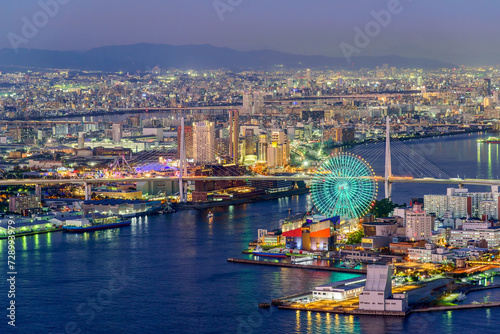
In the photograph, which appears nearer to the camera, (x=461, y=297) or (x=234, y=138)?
(x=461, y=297)

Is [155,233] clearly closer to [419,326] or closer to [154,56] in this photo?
[419,326]

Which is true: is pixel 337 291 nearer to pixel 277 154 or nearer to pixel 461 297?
pixel 461 297

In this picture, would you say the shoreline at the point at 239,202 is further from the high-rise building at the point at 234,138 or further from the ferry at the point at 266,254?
the ferry at the point at 266,254

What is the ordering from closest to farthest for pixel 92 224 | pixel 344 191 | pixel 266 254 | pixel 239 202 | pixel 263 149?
pixel 266 254, pixel 344 191, pixel 92 224, pixel 239 202, pixel 263 149

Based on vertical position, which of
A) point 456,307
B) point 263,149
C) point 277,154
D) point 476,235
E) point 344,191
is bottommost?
point 456,307

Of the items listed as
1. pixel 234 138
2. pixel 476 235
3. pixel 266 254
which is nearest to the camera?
pixel 266 254

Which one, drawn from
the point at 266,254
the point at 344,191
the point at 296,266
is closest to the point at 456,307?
the point at 296,266

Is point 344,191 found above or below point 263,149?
below

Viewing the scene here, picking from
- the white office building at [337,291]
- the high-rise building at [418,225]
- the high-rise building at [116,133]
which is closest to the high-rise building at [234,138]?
the high-rise building at [116,133]

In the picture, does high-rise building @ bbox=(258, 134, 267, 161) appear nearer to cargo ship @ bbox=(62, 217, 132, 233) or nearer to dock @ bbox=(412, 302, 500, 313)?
cargo ship @ bbox=(62, 217, 132, 233)
